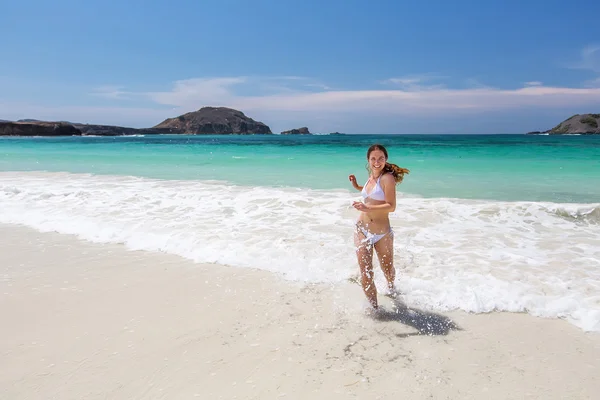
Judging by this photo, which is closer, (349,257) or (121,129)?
(349,257)

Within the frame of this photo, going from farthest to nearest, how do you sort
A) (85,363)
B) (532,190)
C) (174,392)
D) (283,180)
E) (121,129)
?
1. (121,129)
2. (283,180)
3. (532,190)
4. (85,363)
5. (174,392)

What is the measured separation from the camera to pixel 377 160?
11.3ft

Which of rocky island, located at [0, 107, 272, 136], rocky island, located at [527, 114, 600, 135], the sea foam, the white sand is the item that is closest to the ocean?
the sea foam

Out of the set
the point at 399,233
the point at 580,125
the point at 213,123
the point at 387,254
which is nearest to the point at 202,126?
the point at 213,123

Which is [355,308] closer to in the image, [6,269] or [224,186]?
[6,269]

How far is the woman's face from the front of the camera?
3436 millimetres

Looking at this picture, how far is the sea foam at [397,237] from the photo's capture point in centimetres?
397

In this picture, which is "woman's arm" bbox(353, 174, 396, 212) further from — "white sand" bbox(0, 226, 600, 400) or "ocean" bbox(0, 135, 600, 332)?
"ocean" bbox(0, 135, 600, 332)

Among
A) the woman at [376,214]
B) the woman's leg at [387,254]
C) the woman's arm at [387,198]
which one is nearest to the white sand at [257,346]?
the woman's leg at [387,254]

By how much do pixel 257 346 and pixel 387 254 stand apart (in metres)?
1.56

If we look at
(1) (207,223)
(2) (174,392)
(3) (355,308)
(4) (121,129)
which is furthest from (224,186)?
(4) (121,129)

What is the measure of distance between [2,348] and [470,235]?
602cm

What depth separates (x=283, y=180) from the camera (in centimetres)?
1307

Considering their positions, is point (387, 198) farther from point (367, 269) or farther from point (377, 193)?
point (367, 269)
